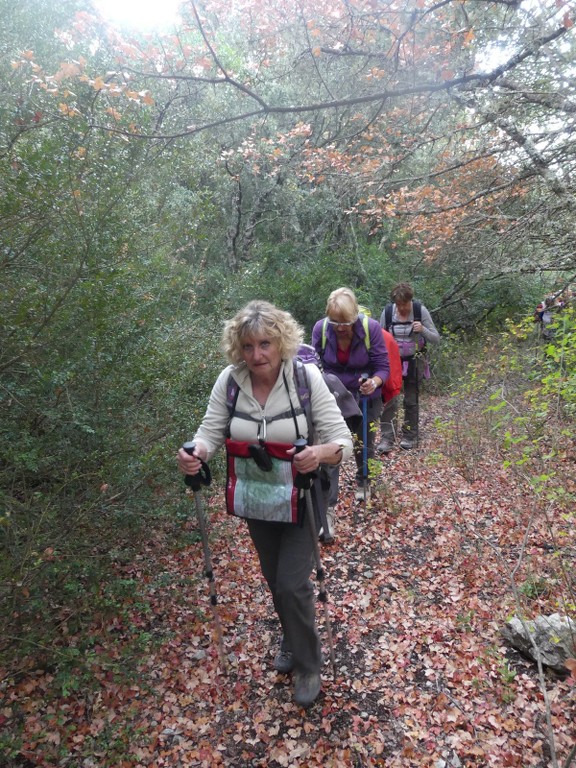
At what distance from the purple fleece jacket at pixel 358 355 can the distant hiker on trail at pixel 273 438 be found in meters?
1.85

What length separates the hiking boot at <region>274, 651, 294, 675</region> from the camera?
11.0 ft

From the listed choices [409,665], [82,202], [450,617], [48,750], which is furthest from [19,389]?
[450,617]

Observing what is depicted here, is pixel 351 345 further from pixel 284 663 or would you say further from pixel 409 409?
pixel 409 409

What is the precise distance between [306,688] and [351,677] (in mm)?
414

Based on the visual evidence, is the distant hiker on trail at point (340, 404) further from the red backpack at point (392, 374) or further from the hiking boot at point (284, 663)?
the red backpack at point (392, 374)

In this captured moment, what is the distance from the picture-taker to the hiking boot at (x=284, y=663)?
336cm

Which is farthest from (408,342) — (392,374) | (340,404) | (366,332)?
(340,404)

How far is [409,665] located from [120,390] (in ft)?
9.80

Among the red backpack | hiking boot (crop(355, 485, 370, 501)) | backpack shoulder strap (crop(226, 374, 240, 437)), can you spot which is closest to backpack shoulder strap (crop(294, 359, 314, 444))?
backpack shoulder strap (crop(226, 374, 240, 437))

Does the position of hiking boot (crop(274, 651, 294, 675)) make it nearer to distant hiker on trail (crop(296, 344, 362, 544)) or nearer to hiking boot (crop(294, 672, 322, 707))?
hiking boot (crop(294, 672, 322, 707))

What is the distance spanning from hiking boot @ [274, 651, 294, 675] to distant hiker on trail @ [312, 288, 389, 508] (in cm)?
155

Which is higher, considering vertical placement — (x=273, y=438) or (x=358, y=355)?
(x=358, y=355)

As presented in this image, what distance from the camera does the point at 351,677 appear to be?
3.31 meters

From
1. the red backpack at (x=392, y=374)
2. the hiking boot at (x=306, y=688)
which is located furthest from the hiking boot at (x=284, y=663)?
the red backpack at (x=392, y=374)
